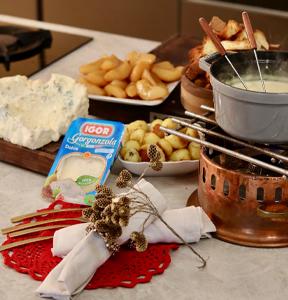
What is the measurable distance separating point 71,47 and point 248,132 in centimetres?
109

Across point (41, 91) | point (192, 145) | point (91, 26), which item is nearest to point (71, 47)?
point (41, 91)

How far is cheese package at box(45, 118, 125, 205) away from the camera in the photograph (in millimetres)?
1376

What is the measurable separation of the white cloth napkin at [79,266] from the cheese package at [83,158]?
0.18 metres

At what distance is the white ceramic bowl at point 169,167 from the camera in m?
1.44

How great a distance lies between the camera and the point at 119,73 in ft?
5.82

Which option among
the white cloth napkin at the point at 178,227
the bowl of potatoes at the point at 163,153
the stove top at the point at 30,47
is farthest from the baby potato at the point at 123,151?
the stove top at the point at 30,47

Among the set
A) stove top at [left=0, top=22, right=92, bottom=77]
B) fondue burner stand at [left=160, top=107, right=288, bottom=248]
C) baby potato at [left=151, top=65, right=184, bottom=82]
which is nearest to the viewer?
fondue burner stand at [left=160, top=107, right=288, bottom=248]

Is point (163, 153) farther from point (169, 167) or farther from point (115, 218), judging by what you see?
point (115, 218)

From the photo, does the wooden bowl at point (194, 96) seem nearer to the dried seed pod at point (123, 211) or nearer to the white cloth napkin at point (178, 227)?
the white cloth napkin at point (178, 227)

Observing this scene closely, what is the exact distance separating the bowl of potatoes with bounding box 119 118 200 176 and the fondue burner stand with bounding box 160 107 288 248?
133 mm

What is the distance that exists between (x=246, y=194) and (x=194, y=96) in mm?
381

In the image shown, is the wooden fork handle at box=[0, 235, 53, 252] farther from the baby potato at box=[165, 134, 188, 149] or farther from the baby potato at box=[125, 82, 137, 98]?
the baby potato at box=[125, 82, 137, 98]

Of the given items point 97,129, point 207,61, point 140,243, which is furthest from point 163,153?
point 140,243

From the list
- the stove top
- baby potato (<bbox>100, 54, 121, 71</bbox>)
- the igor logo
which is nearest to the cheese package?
the igor logo
